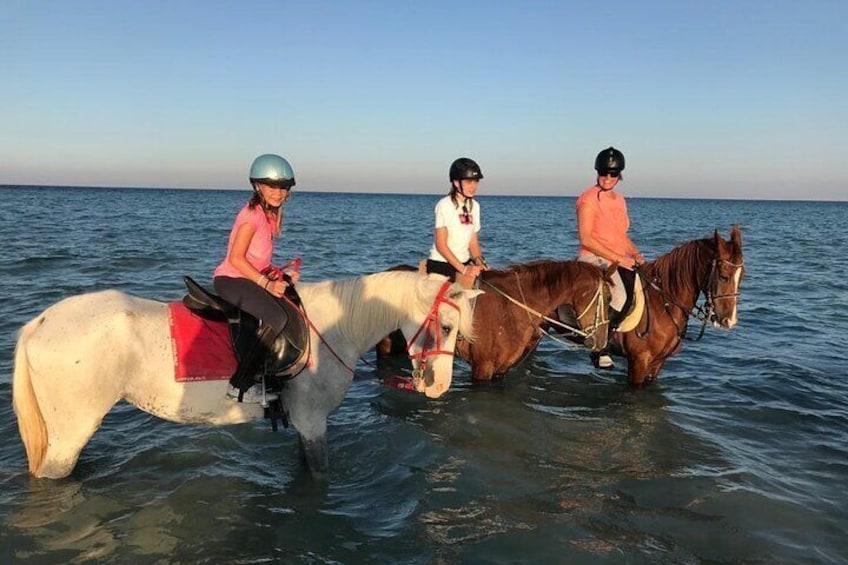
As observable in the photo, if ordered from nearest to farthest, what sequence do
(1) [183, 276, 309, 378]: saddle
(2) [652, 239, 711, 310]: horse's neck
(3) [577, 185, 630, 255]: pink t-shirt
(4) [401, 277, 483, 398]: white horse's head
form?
(1) [183, 276, 309, 378]: saddle → (4) [401, 277, 483, 398]: white horse's head → (2) [652, 239, 711, 310]: horse's neck → (3) [577, 185, 630, 255]: pink t-shirt

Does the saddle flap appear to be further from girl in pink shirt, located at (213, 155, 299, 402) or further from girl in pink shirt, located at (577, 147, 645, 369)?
girl in pink shirt, located at (213, 155, 299, 402)

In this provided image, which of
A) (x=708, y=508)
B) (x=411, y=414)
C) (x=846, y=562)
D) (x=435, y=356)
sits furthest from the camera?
(x=411, y=414)

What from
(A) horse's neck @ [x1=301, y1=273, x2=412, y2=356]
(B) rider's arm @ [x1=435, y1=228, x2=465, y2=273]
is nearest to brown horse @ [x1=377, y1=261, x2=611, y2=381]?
(B) rider's arm @ [x1=435, y1=228, x2=465, y2=273]

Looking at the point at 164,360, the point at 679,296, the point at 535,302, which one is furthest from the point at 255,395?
the point at 679,296

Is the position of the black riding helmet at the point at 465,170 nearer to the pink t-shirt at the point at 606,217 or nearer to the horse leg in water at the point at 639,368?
the pink t-shirt at the point at 606,217

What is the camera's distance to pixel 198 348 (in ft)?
15.4

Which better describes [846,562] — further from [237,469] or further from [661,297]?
[237,469]

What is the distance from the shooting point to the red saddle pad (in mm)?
4645

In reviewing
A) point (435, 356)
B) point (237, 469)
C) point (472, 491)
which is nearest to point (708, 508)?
point (472, 491)

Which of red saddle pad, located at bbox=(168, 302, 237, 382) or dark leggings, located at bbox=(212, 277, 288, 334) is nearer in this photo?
dark leggings, located at bbox=(212, 277, 288, 334)

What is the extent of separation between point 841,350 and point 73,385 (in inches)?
475

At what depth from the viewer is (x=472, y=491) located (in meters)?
5.41

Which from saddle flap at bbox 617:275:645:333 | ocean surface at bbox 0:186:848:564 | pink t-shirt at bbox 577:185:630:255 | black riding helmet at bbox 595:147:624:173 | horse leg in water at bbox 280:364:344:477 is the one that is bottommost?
ocean surface at bbox 0:186:848:564

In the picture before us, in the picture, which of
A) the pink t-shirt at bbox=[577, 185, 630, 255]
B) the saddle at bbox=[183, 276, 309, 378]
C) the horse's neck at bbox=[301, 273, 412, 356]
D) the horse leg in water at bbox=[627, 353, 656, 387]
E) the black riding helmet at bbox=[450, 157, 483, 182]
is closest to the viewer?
the saddle at bbox=[183, 276, 309, 378]
